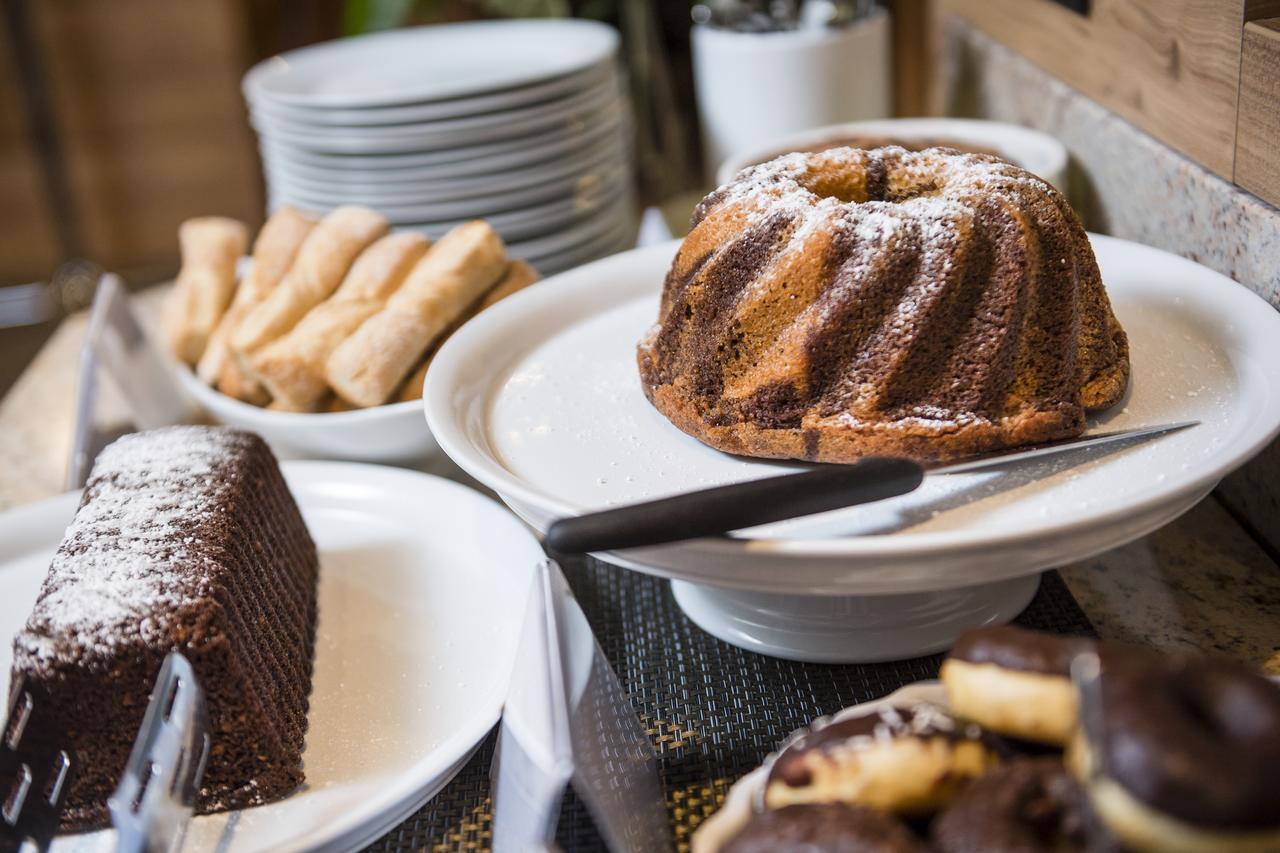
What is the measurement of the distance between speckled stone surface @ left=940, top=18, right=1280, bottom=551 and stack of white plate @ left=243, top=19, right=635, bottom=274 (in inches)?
24.2

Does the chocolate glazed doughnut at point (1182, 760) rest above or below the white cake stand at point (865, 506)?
above

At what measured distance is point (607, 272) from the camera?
1.17 metres

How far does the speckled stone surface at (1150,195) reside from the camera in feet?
3.09

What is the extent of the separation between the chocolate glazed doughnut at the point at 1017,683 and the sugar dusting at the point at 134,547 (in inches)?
20.7

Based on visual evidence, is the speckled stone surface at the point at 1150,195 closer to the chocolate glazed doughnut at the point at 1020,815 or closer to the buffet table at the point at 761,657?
the buffet table at the point at 761,657

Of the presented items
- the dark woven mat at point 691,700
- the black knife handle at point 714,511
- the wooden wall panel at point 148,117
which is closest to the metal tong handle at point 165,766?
the dark woven mat at point 691,700

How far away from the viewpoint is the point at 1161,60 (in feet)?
3.68

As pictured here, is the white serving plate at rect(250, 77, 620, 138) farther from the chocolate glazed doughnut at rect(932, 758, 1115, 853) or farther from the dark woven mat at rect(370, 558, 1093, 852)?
the chocolate glazed doughnut at rect(932, 758, 1115, 853)

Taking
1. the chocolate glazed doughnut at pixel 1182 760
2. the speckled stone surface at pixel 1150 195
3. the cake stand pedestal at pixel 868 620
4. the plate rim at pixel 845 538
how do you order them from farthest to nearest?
the speckled stone surface at pixel 1150 195
the cake stand pedestal at pixel 868 620
the plate rim at pixel 845 538
the chocolate glazed doughnut at pixel 1182 760

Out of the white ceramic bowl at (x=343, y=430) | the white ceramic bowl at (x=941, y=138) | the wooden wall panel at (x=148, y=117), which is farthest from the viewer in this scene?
the wooden wall panel at (x=148, y=117)

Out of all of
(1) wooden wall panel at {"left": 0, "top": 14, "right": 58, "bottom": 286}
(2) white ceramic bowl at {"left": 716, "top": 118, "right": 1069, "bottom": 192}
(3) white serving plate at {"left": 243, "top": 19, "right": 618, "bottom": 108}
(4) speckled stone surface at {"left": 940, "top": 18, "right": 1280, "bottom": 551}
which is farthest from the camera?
(1) wooden wall panel at {"left": 0, "top": 14, "right": 58, "bottom": 286}

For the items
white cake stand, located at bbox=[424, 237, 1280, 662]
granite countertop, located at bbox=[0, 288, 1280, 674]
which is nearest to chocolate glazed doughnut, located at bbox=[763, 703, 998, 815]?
white cake stand, located at bbox=[424, 237, 1280, 662]

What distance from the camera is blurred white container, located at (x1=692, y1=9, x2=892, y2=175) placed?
5.72 feet

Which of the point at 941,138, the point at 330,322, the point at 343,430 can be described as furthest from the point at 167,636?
the point at 941,138
